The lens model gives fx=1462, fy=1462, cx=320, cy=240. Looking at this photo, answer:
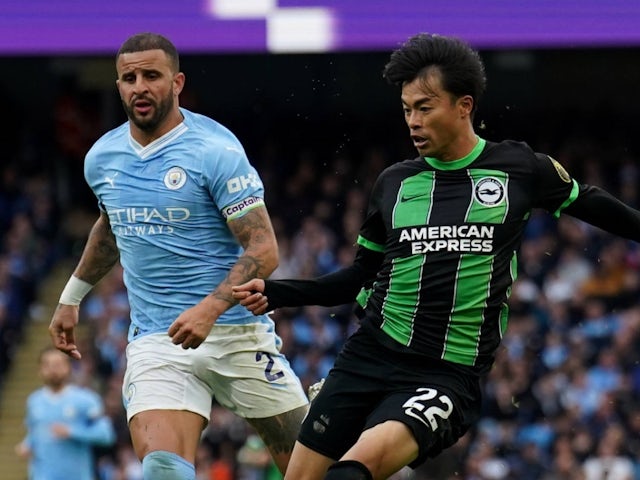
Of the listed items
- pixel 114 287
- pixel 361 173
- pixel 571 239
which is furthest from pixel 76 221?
pixel 571 239

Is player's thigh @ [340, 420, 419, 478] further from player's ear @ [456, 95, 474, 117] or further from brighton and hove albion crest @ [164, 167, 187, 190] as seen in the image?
brighton and hove albion crest @ [164, 167, 187, 190]

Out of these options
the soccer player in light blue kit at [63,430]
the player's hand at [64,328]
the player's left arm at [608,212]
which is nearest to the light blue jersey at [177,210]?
the player's hand at [64,328]

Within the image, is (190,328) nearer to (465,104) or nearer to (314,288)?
(314,288)

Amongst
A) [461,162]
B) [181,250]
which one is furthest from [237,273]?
[461,162]

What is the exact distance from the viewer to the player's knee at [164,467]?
19.5 feet

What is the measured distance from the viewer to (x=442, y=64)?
5.71 metres

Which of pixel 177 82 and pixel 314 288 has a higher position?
pixel 177 82

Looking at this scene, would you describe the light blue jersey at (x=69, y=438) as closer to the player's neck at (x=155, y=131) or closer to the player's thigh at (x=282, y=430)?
the player's thigh at (x=282, y=430)

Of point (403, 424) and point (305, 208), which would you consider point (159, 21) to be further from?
point (403, 424)

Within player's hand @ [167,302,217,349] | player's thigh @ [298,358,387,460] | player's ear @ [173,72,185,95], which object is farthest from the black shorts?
player's ear @ [173,72,185,95]

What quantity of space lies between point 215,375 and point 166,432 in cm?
42

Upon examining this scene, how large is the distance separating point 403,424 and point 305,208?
11.2 metres

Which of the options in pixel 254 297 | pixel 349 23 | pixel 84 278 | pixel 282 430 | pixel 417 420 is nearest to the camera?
pixel 417 420

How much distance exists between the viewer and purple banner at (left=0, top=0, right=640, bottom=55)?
1429 cm
